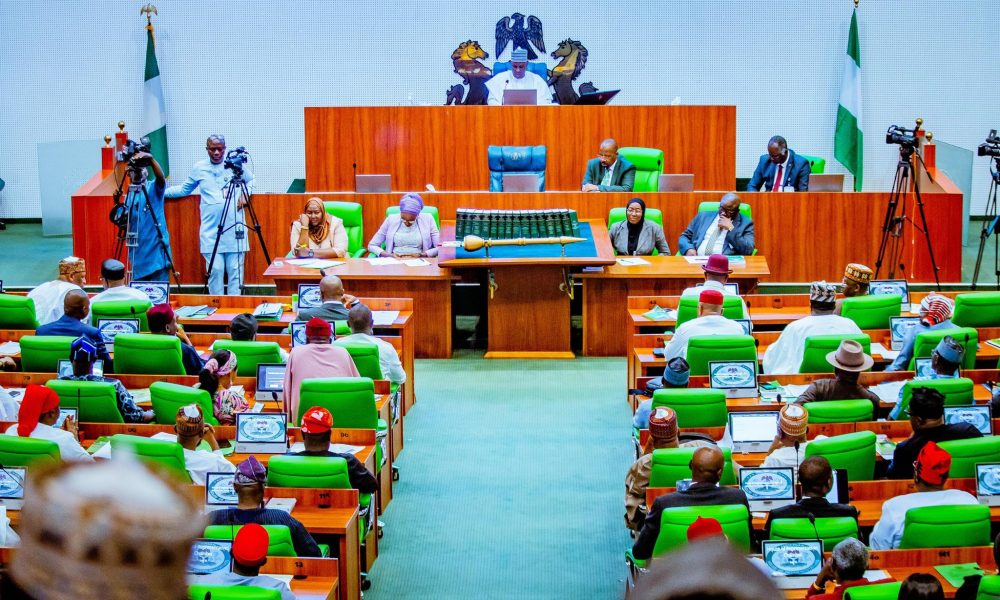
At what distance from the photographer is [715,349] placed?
6.98 meters

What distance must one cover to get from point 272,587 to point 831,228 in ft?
26.2

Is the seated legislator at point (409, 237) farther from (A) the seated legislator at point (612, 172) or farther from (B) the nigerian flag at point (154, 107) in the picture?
(B) the nigerian flag at point (154, 107)

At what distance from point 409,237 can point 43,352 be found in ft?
12.5

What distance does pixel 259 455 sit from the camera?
19.1 feet

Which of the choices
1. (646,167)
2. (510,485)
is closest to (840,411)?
(510,485)

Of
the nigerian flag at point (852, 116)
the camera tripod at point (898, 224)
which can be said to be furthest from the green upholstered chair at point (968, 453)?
the nigerian flag at point (852, 116)

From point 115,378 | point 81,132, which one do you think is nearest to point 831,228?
point 115,378

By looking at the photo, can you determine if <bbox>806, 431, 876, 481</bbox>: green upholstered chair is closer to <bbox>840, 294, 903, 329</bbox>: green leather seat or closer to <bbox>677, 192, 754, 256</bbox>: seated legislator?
<bbox>840, 294, 903, 329</bbox>: green leather seat

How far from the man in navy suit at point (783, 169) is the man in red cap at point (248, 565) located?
8018 mm

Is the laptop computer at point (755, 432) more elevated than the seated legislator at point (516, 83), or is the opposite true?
the seated legislator at point (516, 83)

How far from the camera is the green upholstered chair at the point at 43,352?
7133 mm

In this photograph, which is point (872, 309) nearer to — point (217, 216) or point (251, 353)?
point (251, 353)

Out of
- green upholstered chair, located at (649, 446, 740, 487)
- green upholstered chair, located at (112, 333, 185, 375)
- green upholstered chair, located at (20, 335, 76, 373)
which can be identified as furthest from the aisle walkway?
green upholstered chair, located at (20, 335, 76, 373)

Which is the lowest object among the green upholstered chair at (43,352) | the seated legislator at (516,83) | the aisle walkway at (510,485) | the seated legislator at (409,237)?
the aisle walkway at (510,485)
